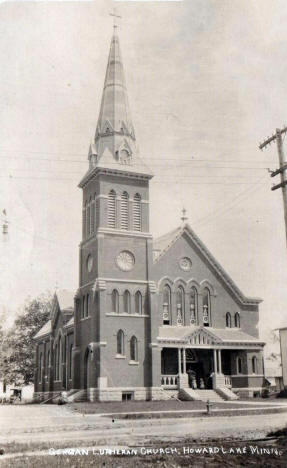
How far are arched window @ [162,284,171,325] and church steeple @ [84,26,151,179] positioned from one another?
899 centimetres

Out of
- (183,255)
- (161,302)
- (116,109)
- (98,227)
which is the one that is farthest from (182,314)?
(116,109)

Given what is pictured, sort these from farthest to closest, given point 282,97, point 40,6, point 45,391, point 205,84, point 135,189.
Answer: point 45,391 → point 135,189 → point 205,84 → point 282,97 → point 40,6

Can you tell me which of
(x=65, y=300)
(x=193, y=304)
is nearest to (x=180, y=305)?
(x=193, y=304)

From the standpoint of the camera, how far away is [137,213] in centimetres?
4247

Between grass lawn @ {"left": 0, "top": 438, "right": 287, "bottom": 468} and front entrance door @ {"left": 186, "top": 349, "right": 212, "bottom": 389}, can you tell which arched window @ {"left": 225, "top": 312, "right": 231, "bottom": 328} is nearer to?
front entrance door @ {"left": 186, "top": 349, "right": 212, "bottom": 389}

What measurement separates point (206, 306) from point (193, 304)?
1.26 meters

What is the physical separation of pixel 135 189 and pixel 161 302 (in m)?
8.76

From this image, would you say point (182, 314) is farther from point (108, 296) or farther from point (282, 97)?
point (282, 97)

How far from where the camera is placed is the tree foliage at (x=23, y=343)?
64.1 meters

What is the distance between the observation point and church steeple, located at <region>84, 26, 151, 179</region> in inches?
1678

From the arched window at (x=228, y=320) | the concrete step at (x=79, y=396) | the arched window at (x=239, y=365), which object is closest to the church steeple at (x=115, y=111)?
the arched window at (x=228, y=320)

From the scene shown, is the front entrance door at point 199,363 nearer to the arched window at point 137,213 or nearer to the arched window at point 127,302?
the arched window at point 127,302

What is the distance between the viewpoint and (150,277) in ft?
136

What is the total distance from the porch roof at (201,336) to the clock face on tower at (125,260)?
17.3 feet
